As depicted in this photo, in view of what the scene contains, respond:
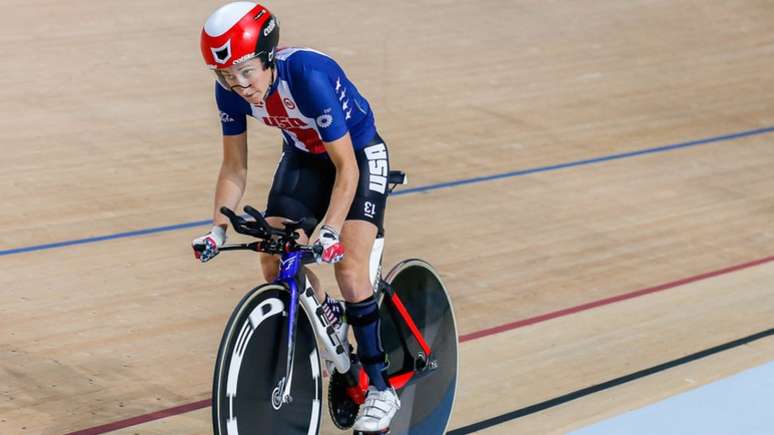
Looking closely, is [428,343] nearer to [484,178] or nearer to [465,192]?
[465,192]

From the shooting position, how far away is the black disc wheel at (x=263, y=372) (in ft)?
7.93

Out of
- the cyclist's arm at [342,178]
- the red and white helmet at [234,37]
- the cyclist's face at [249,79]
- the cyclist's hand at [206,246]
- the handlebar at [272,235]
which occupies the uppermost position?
the red and white helmet at [234,37]

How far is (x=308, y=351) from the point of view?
8.91 ft

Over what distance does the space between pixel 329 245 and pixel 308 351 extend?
34 cm

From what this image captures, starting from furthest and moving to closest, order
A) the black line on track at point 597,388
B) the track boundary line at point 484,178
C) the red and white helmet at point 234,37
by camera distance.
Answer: the track boundary line at point 484,178 < the black line on track at point 597,388 < the red and white helmet at point 234,37

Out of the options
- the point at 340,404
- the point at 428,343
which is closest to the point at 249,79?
the point at 340,404

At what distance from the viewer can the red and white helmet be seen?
7.86 feet

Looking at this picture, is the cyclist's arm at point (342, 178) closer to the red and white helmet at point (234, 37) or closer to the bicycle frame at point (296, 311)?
the bicycle frame at point (296, 311)

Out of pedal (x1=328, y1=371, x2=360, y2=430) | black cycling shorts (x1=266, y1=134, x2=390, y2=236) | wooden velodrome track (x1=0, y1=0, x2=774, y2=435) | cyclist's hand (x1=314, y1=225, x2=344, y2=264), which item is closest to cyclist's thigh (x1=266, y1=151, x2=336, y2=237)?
black cycling shorts (x1=266, y1=134, x2=390, y2=236)

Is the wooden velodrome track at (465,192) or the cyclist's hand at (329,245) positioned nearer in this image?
the cyclist's hand at (329,245)

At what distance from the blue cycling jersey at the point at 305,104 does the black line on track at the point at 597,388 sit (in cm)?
105

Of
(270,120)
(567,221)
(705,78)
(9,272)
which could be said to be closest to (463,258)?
(567,221)

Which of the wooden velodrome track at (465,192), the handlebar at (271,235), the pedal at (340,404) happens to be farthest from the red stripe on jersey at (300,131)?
the wooden velodrome track at (465,192)

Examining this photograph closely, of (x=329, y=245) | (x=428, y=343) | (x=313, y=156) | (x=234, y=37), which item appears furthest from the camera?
(x=428, y=343)
